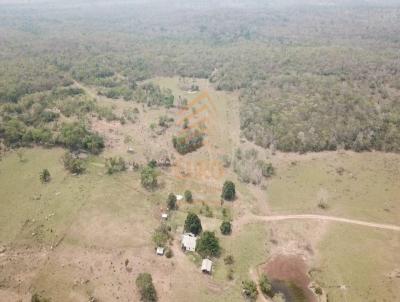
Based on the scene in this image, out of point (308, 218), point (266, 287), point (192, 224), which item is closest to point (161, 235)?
point (192, 224)

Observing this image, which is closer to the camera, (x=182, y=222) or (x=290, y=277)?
(x=290, y=277)

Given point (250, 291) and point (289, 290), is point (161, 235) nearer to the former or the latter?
point (250, 291)

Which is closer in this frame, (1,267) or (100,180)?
(1,267)

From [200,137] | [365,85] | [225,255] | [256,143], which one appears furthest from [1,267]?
[365,85]

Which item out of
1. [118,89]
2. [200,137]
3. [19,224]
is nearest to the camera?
[19,224]

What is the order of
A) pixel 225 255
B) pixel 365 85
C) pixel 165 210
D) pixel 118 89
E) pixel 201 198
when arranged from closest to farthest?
pixel 225 255 → pixel 165 210 → pixel 201 198 → pixel 365 85 → pixel 118 89

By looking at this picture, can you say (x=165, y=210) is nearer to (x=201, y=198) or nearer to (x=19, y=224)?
(x=201, y=198)

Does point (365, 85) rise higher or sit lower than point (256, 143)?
higher
